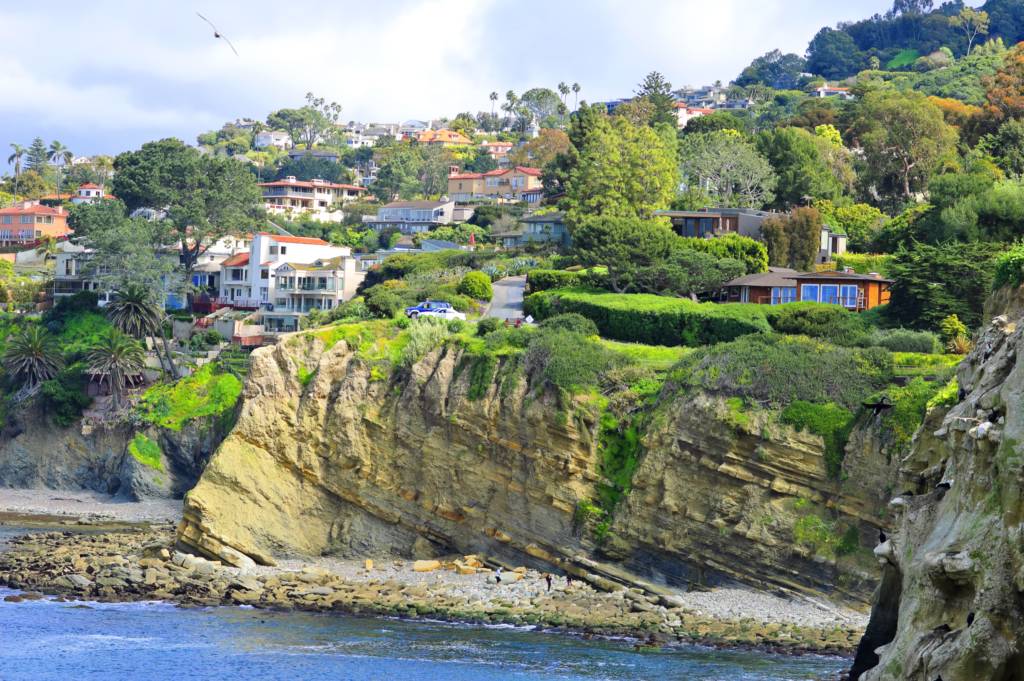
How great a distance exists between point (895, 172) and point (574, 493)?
53.9 metres

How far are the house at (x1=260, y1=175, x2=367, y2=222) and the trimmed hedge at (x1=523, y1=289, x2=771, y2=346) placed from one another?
292ft

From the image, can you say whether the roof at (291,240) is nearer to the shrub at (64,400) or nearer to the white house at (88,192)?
the shrub at (64,400)

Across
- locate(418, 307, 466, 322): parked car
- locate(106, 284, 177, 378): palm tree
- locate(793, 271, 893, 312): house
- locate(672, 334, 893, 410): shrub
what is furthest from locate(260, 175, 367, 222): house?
locate(672, 334, 893, 410): shrub

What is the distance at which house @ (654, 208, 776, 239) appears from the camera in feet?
284

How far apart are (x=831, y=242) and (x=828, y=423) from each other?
35433mm

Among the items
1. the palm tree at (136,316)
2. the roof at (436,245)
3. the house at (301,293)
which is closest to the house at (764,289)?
the house at (301,293)

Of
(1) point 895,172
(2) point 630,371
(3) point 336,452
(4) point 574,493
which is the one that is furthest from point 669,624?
(1) point 895,172

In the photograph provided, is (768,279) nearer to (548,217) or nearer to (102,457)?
(548,217)

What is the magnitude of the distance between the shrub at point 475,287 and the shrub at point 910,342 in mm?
27681

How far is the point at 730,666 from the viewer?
1778 inches

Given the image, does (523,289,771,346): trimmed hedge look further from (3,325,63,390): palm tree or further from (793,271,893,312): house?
(3,325,63,390): palm tree

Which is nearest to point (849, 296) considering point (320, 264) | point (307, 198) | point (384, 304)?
point (384, 304)

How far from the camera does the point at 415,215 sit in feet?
468

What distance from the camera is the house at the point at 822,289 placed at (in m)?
72.4
